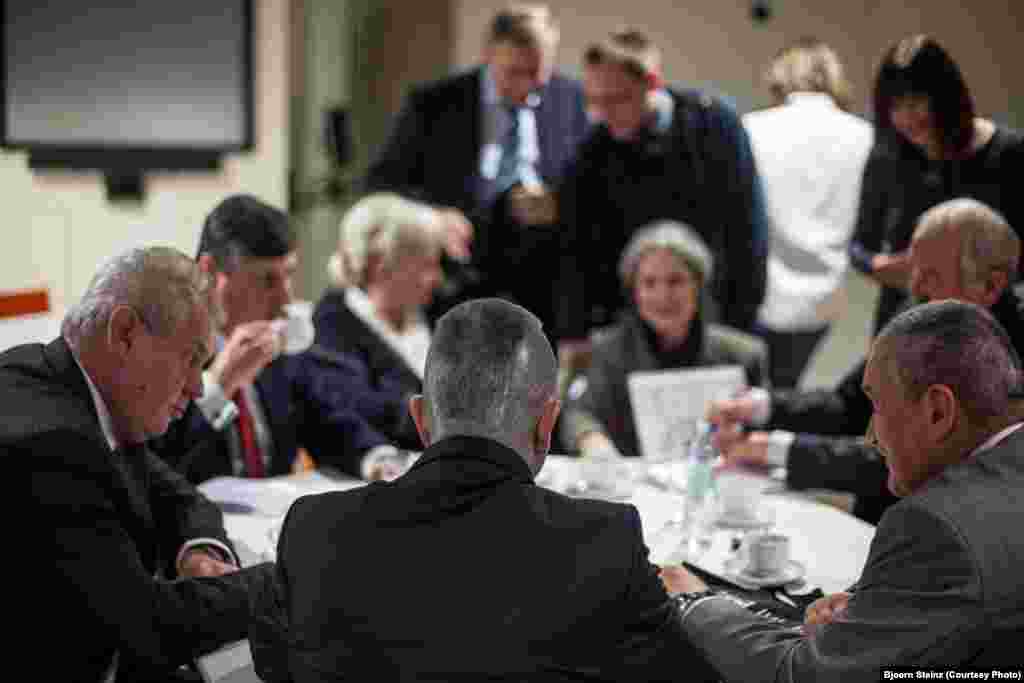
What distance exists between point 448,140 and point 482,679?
3.41 meters

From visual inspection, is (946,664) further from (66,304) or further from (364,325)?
(66,304)

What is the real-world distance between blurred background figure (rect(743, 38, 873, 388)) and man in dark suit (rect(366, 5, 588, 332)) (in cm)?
70

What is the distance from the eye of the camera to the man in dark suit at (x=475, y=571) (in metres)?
1.61

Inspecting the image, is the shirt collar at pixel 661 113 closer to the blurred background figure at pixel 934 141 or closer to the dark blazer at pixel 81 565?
the blurred background figure at pixel 934 141

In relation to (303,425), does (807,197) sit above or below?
above

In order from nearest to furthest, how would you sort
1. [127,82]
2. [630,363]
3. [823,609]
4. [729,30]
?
[823,609] < [630,363] < [127,82] < [729,30]

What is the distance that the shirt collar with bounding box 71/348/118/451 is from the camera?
2.15 m

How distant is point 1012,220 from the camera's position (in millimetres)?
3639

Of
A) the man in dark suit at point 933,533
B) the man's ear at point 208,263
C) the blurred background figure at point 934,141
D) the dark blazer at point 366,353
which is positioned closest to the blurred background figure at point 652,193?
the blurred background figure at point 934,141

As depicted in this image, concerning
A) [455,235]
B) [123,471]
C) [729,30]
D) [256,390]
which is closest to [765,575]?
[123,471]

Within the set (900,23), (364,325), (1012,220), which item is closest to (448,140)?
(364,325)

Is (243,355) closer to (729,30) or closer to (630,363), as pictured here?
(630,363)

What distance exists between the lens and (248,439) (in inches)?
126

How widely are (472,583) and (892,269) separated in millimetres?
2423
